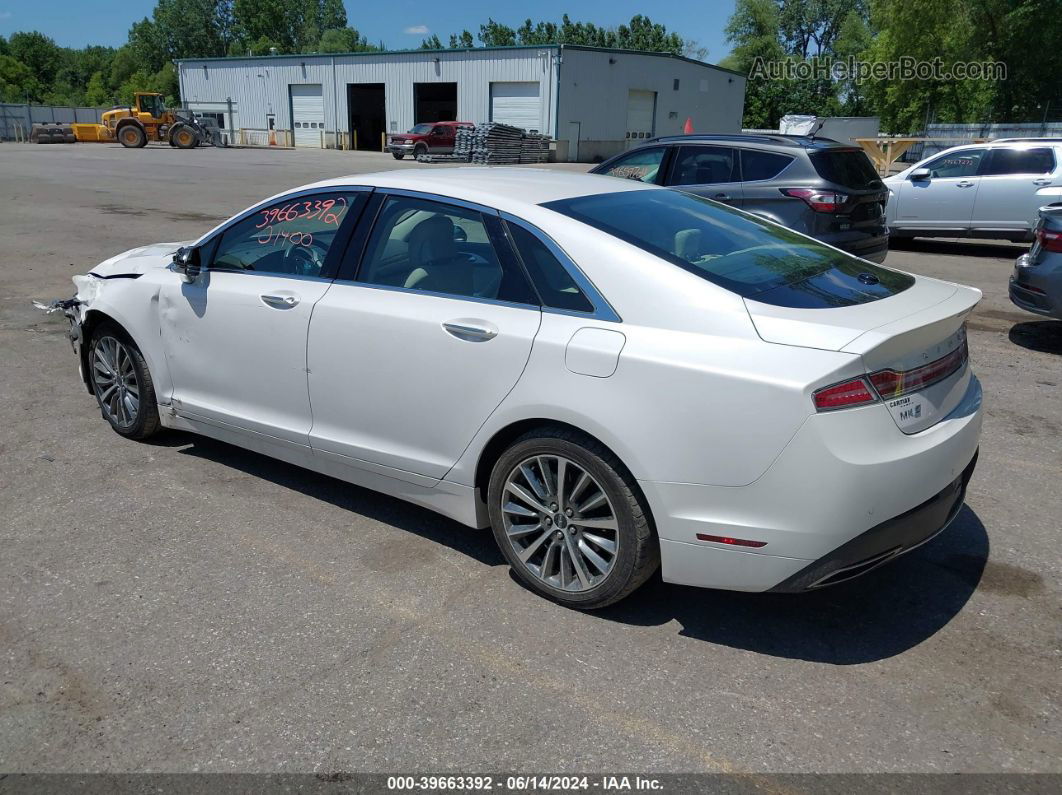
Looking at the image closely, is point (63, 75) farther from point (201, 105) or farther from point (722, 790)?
point (722, 790)

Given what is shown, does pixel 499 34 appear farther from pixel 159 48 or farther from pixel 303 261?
pixel 303 261

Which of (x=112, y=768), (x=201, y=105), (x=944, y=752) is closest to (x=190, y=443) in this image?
(x=112, y=768)

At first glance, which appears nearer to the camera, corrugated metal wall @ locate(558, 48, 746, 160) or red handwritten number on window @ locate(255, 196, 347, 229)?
red handwritten number on window @ locate(255, 196, 347, 229)

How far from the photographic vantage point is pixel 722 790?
8.32 ft

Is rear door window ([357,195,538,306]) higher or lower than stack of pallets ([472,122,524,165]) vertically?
lower

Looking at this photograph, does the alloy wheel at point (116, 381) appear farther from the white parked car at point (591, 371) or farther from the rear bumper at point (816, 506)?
the rear bumper at point (816, 506)

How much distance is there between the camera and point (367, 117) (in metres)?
55.0

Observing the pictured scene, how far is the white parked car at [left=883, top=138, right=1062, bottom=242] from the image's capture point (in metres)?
12.6

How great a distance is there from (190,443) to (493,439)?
8.60ft

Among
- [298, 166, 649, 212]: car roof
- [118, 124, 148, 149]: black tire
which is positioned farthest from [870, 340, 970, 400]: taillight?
[118, 124, 148, 149]: black tire

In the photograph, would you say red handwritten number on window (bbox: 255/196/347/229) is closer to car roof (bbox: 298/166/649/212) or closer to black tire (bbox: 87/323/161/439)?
car roof (bbox: 298/166/649/212)

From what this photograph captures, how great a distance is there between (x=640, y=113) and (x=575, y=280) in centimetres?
4808

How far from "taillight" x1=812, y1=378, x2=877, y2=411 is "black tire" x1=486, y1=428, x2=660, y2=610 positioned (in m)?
0.74

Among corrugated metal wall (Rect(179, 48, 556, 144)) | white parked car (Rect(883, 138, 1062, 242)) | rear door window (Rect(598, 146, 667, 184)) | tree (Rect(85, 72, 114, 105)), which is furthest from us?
tree (Rect(85, 72, 114, 105))
